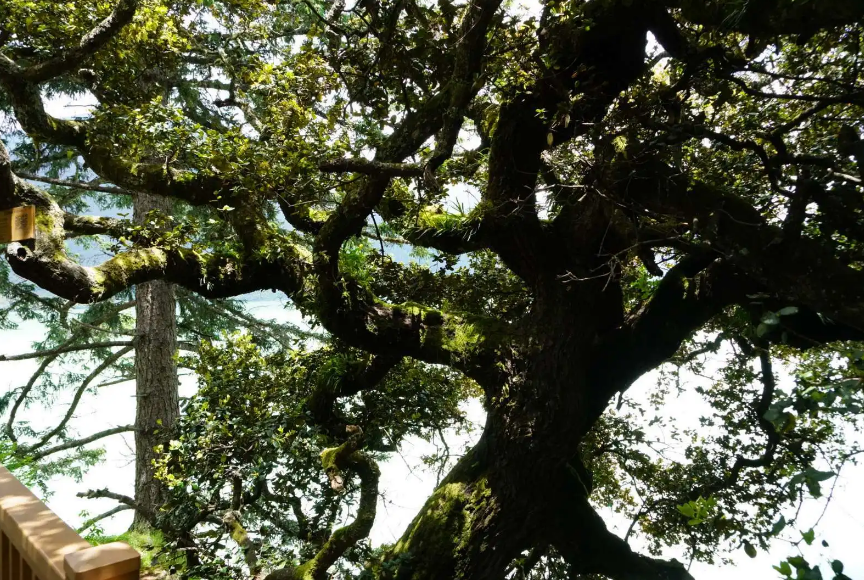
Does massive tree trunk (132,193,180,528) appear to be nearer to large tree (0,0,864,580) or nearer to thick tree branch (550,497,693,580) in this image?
large tree (0,0,864,580)

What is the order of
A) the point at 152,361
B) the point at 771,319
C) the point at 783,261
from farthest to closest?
the point at 152,361, the point at 783,261, the point at 771,319

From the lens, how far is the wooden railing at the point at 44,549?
93cm

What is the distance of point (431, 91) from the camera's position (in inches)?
123

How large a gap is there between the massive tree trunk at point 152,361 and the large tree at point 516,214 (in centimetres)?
255

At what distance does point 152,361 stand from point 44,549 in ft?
18.0

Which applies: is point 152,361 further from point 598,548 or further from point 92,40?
point 598,548

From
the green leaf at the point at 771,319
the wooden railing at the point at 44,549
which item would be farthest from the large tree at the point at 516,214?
the wooden railing at the point at 44,549

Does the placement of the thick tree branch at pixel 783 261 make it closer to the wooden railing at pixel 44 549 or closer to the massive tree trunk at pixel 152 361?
the wooden railing at pixel 44 549

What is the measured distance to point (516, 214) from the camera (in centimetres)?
292

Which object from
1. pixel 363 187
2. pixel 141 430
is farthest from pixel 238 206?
pixel 141 430

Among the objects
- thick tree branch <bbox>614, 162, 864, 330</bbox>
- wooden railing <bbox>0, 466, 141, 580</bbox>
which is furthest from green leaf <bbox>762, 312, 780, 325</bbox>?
wooden railing <bbox>0, 466, 141, 580</bbox>

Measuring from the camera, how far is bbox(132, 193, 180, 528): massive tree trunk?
582 cm

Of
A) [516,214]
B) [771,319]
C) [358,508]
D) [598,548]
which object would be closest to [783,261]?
[771,319]

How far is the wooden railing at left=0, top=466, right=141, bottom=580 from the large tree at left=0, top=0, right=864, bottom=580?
1.45 metres
